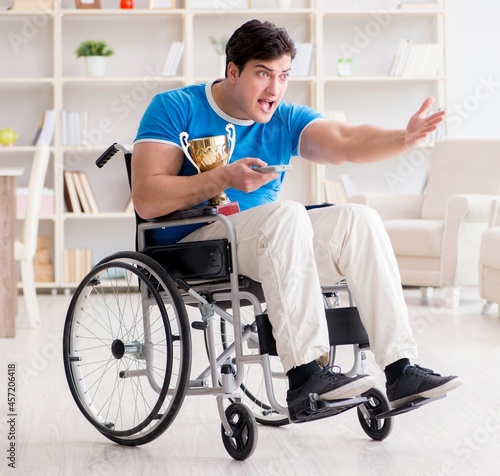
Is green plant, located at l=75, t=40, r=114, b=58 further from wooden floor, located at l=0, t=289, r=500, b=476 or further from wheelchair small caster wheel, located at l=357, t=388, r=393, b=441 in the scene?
wheelchair small caster wheel, located at l=357, t=388, r=393, b=441

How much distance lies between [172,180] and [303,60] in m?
3.92

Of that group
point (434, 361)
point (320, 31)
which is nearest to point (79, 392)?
point (434, 361)

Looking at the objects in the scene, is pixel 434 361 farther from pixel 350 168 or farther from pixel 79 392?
pixel 350 168

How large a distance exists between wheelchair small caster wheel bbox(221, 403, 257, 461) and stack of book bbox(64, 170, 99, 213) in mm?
3910

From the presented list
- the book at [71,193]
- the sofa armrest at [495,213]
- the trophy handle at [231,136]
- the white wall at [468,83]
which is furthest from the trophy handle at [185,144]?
the white wall at [468,83]

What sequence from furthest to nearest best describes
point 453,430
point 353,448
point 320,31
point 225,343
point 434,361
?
point 320,31 < point 434,361 < point 225,343 < point 453,430 < point 353,448

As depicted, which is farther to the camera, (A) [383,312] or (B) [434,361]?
(B) [434,361]

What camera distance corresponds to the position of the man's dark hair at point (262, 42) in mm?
2090

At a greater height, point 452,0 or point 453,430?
point 452,0

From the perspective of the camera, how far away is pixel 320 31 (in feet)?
19.2

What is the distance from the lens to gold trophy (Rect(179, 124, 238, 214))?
6.82 ft

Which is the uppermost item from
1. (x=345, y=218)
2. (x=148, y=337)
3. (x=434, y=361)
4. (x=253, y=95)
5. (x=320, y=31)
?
(x=320, y=31)

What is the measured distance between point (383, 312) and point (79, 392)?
76 cm

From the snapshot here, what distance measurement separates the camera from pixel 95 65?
18.8 feet
